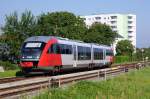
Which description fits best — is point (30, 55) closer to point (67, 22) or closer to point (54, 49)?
point (54, 49)

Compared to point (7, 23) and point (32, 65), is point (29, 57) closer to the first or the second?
point (32, 65)

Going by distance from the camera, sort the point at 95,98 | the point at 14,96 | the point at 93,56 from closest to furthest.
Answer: the point at 14,96
the point at 95,98
the point at 93,56

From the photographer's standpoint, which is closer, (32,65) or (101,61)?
(32,65)

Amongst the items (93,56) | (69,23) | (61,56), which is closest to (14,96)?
(61,56)

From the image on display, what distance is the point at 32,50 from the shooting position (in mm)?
33406

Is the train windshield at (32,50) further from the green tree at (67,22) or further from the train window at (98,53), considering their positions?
the green tree at (67,22)

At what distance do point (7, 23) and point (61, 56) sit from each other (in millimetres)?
37846

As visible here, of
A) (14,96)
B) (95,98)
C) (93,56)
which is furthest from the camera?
(93,56)

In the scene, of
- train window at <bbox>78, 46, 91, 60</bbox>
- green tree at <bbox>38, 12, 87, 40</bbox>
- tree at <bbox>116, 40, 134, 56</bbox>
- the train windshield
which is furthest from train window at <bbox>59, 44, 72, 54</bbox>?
tree at <bbox>116, 40, 134, 56</bbox>

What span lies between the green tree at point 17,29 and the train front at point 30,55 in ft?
106

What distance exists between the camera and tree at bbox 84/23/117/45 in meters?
115

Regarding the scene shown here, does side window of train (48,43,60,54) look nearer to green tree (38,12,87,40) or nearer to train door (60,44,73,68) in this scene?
train door (60,44,73,68)

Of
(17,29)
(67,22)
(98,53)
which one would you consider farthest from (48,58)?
(67,22)

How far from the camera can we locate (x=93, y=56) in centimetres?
5041
